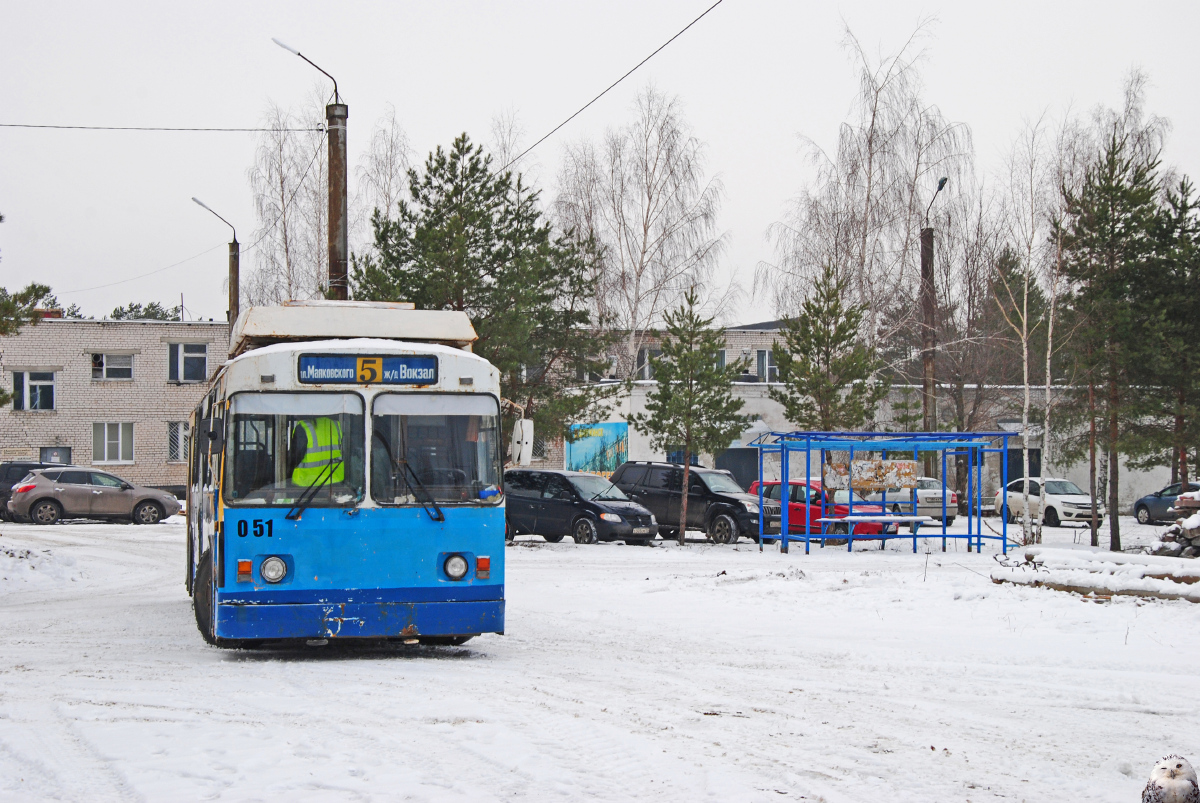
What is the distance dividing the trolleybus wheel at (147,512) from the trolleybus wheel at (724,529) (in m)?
14.5

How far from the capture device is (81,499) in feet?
99.8

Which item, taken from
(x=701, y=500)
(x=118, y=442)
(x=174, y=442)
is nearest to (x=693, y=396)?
(x=701, y=500)

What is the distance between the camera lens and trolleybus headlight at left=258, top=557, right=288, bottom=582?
884 centimetres

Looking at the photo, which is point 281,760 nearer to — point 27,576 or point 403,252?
point 27,576

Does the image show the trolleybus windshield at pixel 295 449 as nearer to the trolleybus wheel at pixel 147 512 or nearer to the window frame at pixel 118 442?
the trolleybus wheel at pixel 147 512

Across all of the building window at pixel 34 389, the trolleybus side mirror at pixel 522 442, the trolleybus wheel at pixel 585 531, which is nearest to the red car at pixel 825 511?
the trolleybus wheel at pixel 585 531

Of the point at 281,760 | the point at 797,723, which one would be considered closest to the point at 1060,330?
the point at 797,723

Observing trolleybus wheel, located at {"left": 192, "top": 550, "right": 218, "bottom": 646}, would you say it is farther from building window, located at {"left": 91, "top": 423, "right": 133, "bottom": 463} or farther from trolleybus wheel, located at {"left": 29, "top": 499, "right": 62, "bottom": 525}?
building window, located at {"left": 91, "top": 423, "right": 133, "bottom": 463}

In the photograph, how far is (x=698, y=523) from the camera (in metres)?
26.5

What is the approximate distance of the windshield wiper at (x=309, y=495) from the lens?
895cm

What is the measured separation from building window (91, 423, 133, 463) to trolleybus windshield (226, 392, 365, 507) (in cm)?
3870

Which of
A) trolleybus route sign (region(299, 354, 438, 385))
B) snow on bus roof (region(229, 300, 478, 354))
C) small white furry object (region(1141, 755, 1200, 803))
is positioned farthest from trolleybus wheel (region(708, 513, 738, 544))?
small white furry object (region(1141, 755, 1200, 803))

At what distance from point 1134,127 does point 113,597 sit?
33290mm

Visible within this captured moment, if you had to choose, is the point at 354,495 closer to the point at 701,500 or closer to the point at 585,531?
the point at 585,531
